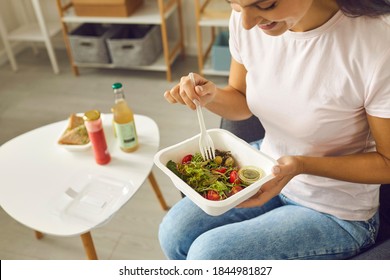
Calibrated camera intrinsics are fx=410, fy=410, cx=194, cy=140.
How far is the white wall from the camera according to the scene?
282cm

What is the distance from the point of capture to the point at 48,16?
10.2 feet

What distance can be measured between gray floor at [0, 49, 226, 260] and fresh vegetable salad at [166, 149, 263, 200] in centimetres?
68

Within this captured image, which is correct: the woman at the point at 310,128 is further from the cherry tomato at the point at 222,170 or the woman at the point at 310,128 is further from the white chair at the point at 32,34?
the white chair at the point at 32,34

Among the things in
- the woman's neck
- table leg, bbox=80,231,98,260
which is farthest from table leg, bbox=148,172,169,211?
the woman's neck

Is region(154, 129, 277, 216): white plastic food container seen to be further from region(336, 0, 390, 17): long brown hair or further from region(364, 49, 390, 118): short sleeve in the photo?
region(336, 0, 390, 17): long brown hair

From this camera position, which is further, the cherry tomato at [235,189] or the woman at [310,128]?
the cherry tomato at [235,189]

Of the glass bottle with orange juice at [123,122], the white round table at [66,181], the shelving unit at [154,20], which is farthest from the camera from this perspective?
the shelving unit at [154,20]

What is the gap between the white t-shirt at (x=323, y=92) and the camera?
80cm

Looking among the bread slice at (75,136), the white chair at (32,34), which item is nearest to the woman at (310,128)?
the bread slice at (75,136)

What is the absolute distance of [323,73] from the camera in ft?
2.83

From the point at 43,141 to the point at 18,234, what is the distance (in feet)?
1.60

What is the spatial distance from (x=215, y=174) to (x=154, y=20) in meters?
1.69
